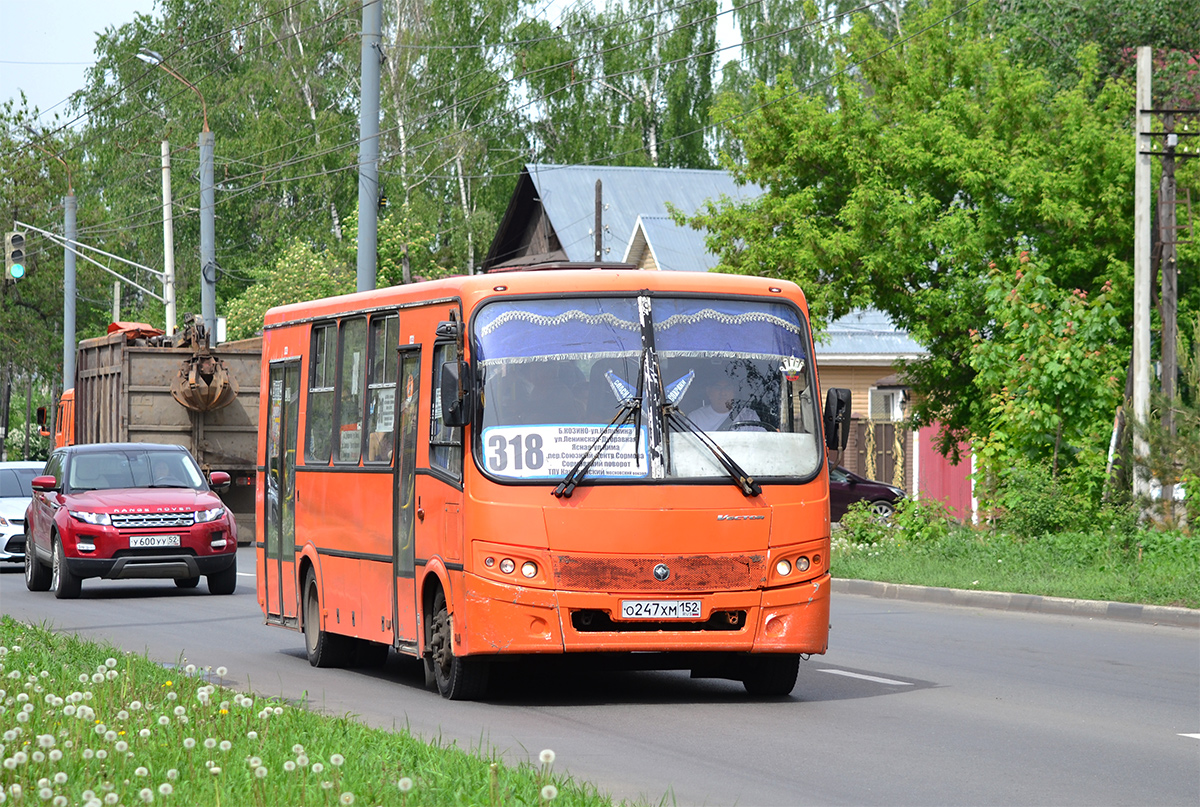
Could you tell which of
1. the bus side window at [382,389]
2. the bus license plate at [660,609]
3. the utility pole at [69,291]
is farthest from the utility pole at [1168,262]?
the utility pole at [69,291]

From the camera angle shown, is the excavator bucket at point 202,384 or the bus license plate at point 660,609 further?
the excavator bucket at point 202,384

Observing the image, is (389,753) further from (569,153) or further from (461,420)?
(569,153)

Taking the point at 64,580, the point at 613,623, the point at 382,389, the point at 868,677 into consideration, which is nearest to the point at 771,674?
the point at 613,623

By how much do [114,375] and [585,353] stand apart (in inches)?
806

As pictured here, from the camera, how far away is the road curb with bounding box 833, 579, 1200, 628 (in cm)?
1773

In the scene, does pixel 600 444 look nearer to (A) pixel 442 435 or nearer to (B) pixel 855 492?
(A) pixel 442 435

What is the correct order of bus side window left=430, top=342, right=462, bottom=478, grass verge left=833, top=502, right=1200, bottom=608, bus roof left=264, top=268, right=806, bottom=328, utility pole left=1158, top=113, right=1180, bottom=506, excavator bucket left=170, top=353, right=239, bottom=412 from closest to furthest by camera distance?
bus side window left=430, top=342, right=462, bottom=478 → bus roof left=264, top=268, right=806, bottom=328 → grass verge left=833, top=502, right=1200, bottom=608 → utility pole left=1158, top=113, right=1180, bottom=506 → excavator bucket left=170, top=353, right=239, bottom=412

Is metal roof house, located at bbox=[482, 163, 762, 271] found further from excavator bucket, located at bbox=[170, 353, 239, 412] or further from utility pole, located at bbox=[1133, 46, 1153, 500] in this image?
utility pole, located at bbox=[1133, 46, 1153, 500]

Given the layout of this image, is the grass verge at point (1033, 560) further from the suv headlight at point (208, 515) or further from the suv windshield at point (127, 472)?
the suv windshield at point (127, 472)

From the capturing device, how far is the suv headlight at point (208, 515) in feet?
68.8

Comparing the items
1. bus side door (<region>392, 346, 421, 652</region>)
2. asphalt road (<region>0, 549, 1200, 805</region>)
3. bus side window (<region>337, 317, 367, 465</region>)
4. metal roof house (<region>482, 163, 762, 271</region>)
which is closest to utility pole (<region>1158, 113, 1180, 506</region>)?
asphalt road (<region>0, 549, 1200, 805</region>)

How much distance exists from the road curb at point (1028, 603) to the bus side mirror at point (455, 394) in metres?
9.12

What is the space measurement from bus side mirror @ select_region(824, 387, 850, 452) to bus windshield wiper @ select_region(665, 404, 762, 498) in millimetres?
780

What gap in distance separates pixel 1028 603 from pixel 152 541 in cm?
941
